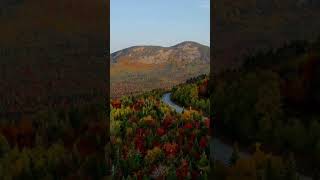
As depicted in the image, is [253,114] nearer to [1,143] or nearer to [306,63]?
[306,63]

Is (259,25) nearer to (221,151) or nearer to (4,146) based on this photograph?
(221,151)

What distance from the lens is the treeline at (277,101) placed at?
501 inches

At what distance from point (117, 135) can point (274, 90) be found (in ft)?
18.6

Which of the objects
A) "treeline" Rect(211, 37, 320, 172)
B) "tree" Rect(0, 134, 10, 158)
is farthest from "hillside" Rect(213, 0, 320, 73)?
"tree" Rect(0, 134, 10, 158)

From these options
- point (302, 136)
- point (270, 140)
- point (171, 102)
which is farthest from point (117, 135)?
point (171, 102)

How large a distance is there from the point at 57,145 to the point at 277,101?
6341mm

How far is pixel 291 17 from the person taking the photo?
16.1 m

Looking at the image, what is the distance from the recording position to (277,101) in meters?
14.6

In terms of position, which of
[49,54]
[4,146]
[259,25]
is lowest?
[4,146]

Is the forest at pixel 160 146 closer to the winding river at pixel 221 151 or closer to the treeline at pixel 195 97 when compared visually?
the winding river at pixel 221 151

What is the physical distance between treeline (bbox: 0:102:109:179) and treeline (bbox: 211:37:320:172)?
3.95 m

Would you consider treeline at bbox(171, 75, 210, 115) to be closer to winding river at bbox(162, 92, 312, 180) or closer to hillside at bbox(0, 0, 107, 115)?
hillside at bbox(0, 0, 107, 115)

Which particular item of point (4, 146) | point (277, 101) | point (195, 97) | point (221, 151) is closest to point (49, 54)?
point (4, 146)

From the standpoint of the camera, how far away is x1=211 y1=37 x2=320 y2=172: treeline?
12.7 m
